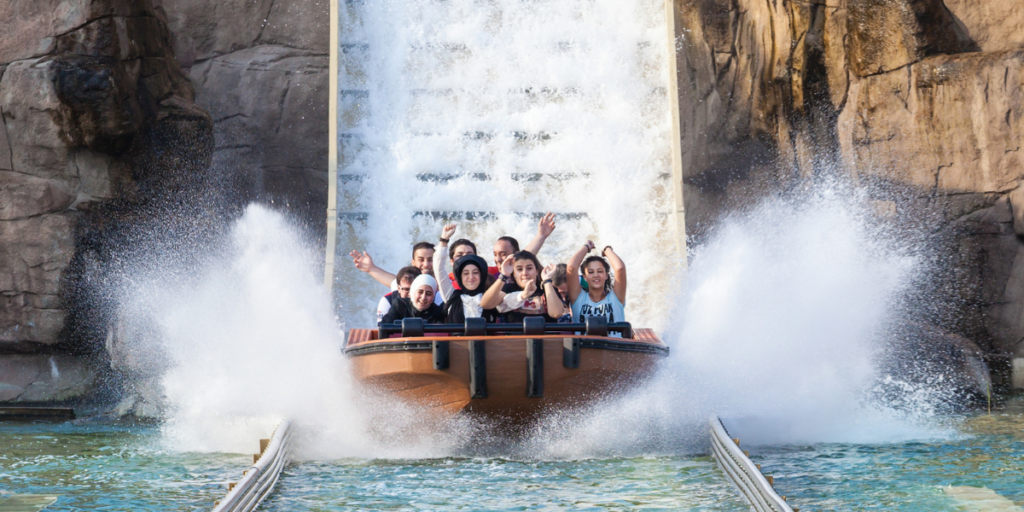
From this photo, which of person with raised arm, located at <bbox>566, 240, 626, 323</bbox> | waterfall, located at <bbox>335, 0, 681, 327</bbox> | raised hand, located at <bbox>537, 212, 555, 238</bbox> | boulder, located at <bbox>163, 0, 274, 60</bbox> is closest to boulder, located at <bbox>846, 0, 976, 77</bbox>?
waterfall, located at <bbox>335, 0, 681, 327</bbox>

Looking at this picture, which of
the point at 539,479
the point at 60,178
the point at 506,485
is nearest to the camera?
the point at 506,485

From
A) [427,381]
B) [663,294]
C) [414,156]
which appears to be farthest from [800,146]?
[427,381]

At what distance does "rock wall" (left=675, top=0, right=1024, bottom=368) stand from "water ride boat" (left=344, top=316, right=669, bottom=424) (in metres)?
3.80

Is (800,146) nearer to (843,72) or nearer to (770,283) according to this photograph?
(843,72)

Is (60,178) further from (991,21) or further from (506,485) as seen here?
(991,21)

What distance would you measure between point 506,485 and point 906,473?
1.72 m

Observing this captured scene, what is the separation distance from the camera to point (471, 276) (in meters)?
4.86

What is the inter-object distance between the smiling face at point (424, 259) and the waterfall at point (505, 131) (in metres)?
1.58

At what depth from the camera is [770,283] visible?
643cm

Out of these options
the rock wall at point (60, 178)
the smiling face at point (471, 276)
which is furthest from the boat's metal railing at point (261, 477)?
the rock wall at point (60, 178)

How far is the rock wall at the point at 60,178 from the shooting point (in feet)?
22.8

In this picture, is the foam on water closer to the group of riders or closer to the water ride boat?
the water ride boat

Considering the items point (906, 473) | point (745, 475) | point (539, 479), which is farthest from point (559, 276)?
point (906, 473)

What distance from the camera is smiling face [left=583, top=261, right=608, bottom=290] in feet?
17.1
